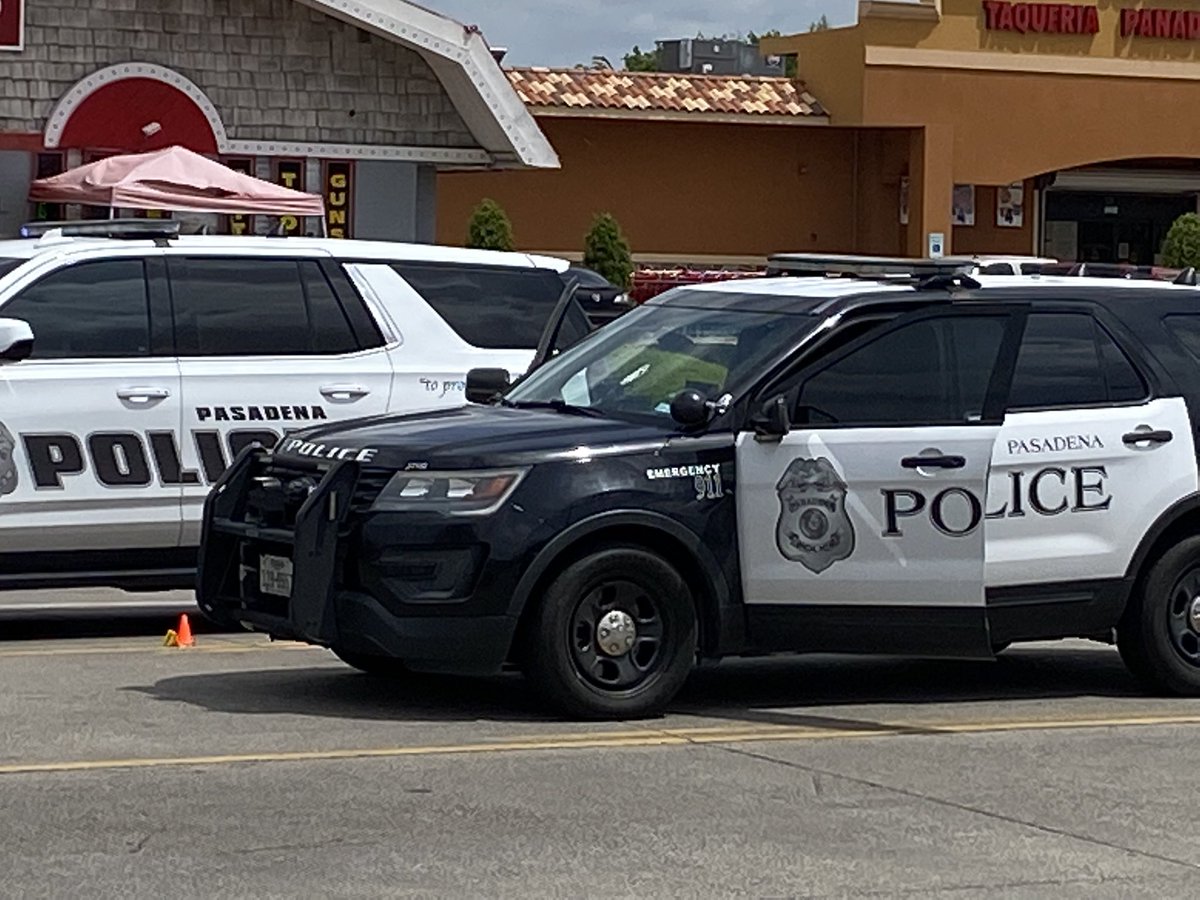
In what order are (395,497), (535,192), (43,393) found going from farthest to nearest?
(535,192) < (43,393) < (395,497)

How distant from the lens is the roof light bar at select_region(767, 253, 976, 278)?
10430mm

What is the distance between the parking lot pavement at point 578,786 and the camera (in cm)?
697

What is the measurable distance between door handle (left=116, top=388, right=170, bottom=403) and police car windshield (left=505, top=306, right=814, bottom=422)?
218cm

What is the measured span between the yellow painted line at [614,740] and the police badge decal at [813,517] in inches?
27.6

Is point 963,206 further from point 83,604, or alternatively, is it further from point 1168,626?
point 1168,626

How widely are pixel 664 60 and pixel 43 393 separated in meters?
42.9

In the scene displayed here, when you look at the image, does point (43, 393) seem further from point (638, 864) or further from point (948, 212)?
point (948, 212)

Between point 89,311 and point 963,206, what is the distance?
2903 cm

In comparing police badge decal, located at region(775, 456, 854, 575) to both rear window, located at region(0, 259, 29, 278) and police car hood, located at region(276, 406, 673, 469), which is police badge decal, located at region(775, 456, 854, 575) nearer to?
police car hood, located at region(276, 406, 673, 469)

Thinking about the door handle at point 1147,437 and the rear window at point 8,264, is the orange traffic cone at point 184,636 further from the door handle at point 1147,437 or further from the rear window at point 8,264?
the door handle at point 1147,437

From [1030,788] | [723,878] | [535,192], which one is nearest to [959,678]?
[1030,788]

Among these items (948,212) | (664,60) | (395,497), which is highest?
(664,60)

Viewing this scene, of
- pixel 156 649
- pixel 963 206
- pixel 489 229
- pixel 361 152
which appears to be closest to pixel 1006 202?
pixel 963 206

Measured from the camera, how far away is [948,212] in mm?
37906
